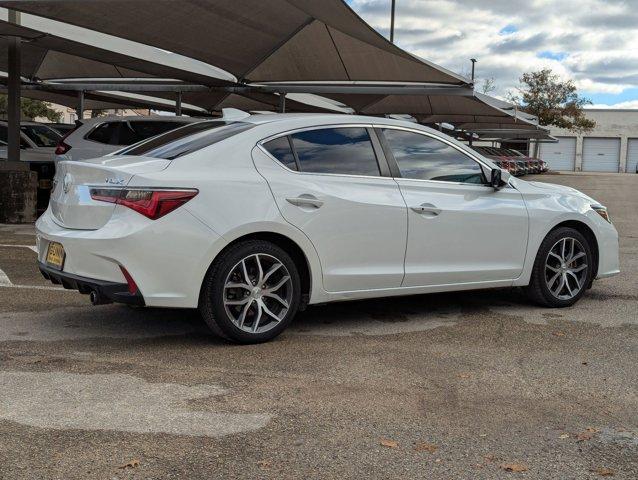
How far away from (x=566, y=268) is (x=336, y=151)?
2.36 meters

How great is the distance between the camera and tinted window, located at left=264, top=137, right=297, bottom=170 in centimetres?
532

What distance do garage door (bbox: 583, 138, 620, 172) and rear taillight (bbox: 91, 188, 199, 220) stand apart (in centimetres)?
7946

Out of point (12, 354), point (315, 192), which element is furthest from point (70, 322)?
point (315, 192)

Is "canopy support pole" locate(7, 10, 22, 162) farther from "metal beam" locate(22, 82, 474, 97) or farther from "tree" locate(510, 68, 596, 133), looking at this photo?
"tree" locate(510, 68, 596, 133)

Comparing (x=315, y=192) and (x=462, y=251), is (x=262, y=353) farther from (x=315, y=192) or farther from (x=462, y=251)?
(x=462, y=251)

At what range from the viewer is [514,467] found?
130 inches

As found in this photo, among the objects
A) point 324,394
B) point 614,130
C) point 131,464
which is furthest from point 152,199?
point 614,130

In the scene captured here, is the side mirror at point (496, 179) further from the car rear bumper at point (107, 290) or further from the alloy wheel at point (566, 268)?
the car rear bumper at point (107, 290)

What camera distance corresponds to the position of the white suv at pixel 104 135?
483 inches

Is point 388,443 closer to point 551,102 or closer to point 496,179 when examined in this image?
point 496,179

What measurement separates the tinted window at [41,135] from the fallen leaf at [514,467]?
1342 centimetres

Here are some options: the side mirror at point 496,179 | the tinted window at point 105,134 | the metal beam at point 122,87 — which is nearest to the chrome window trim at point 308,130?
the side mirror at point 496,179

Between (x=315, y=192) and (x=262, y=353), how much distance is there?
1.14 m

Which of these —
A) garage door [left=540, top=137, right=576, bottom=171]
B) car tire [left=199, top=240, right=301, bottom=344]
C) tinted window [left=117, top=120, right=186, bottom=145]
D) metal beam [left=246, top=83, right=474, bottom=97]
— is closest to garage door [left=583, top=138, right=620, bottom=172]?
garage door [left=540, top=137, right=576, bottom=171]
